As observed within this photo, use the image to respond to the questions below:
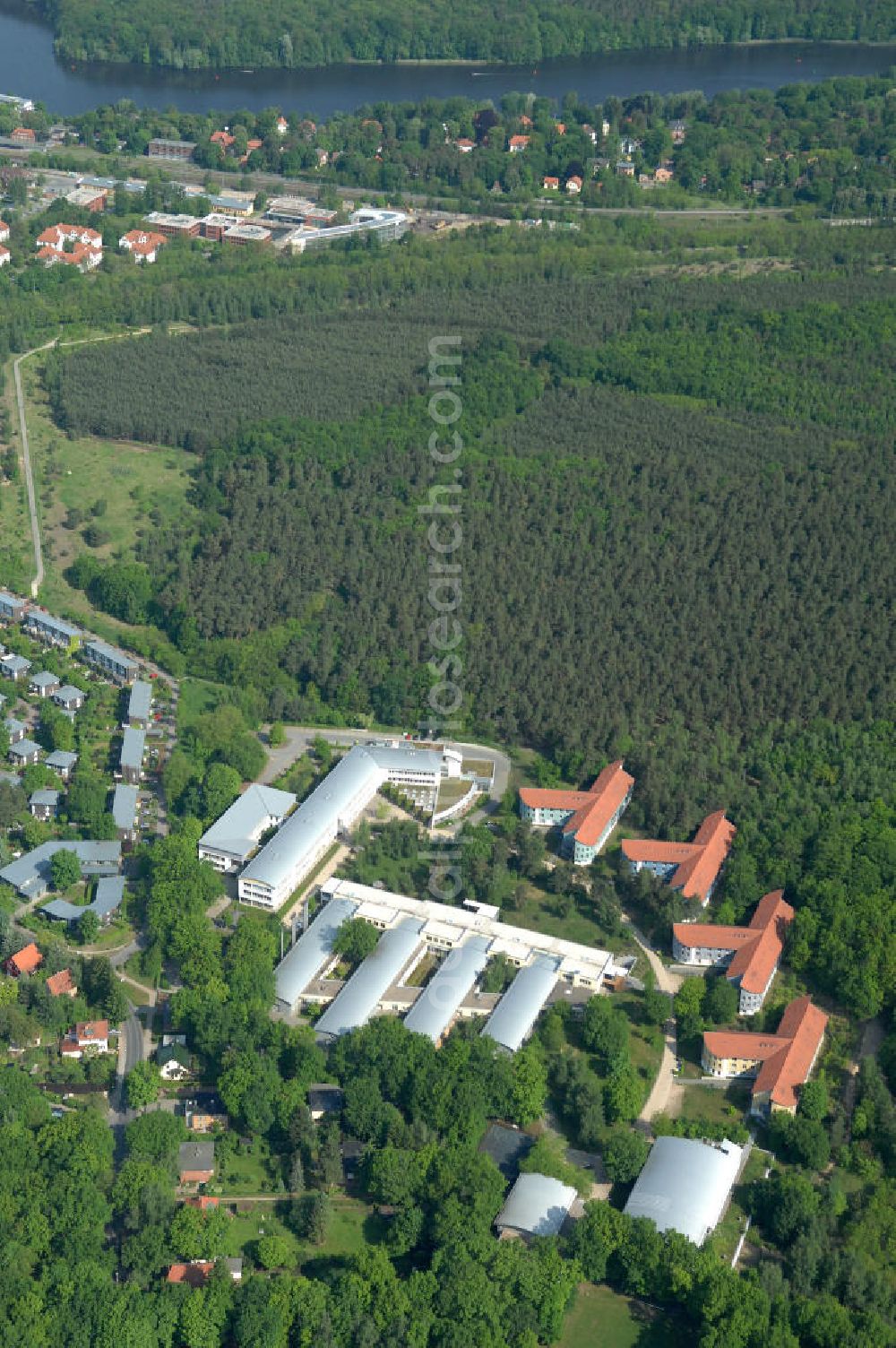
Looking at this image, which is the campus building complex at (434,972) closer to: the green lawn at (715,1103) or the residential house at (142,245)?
the green lawn at (715,1103)

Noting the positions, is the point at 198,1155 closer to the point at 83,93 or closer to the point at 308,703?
the point at 308,703

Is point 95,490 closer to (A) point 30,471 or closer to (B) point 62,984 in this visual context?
(A) point 30,471

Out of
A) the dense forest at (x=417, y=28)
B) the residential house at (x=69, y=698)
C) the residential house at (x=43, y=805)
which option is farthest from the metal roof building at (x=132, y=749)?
the dense forest at (x=417, y=28)

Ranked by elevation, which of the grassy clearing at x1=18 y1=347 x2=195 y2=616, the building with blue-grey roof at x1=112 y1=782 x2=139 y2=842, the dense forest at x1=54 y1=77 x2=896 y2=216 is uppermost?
the dense forest at x1=54 y1=77 x2=896 y2=216

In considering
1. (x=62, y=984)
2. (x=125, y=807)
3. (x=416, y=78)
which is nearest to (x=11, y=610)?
(x=125, y=807)

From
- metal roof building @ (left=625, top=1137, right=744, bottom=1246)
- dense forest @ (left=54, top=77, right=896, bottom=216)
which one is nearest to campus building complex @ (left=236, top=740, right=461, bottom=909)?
metal roof building @ (left=625, top=1137, right=744, bottom=1246)

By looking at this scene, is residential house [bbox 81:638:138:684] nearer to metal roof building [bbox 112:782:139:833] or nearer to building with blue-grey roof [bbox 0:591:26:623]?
building with blue-grey roof [bbox 0:591:26:623]
